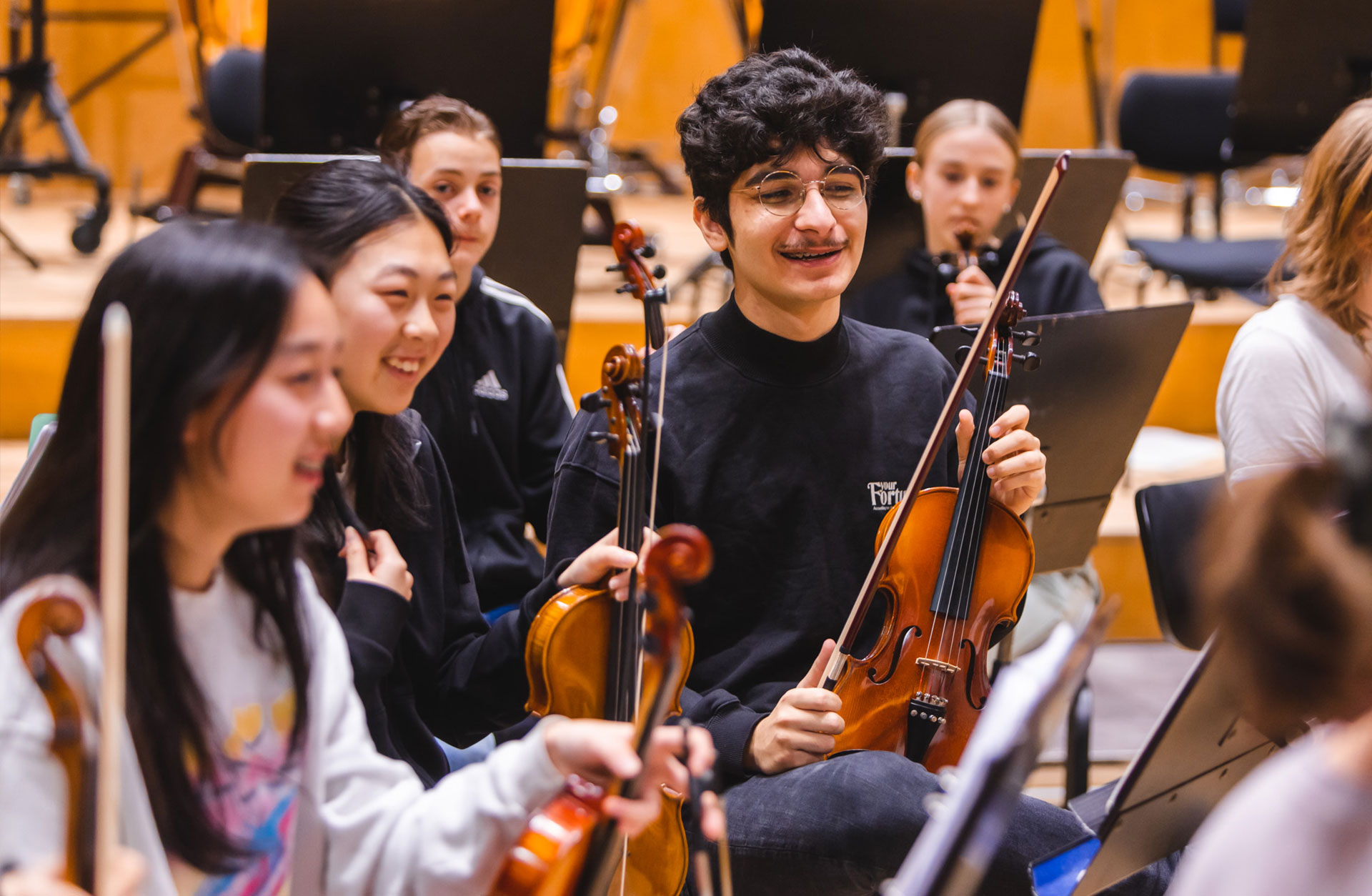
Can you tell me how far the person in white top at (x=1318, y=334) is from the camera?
1788 millimetres

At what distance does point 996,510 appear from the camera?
157cm

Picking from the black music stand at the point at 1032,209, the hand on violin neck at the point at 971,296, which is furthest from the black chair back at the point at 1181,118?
the hand on violin neck at the point at 971,296

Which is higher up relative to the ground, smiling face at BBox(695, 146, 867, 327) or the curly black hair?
the curly black hair

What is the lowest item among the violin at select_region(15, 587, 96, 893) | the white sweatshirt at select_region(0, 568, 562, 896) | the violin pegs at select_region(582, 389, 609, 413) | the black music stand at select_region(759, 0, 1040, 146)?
the white sweatshirt at select_region(0, 568, 562, 896)

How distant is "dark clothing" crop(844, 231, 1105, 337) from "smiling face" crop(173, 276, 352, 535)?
1.67 m

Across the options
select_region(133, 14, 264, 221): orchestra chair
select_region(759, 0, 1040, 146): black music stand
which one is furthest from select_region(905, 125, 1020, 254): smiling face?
select_region(133, 14, 264, 221): orchestra chair

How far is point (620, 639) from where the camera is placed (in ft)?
4.69

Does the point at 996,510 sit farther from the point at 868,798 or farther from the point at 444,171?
the point at 444,171

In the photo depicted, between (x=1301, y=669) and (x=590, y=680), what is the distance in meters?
0.83

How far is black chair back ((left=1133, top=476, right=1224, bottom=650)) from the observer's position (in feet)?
6.37

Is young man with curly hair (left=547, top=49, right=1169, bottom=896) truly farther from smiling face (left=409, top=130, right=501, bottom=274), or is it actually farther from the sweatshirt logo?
smiling face (left=409, top=130, right=501, bottom=274)

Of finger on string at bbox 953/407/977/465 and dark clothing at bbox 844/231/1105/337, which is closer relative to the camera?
finger on string at bbox 953/407/977/465

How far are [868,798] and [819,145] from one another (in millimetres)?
796

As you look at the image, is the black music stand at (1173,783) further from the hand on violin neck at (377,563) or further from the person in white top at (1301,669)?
the hand on violin neck at (377,563)
